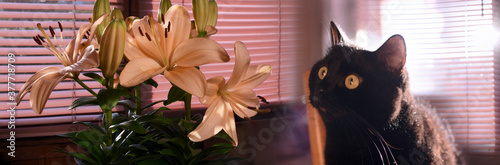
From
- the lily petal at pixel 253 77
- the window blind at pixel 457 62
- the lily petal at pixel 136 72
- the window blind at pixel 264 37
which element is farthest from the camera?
the window blind at pixel 264 37

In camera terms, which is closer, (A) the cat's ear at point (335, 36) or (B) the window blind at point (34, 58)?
(A) the cat's ear at point (335, 36)

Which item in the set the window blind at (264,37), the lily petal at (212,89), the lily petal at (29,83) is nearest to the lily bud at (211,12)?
the lily petal at (212,89)

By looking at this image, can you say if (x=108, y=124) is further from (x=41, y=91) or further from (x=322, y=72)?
(x=322, y=72)

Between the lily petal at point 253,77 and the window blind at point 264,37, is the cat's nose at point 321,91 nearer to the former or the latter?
the window blind at point 264,37

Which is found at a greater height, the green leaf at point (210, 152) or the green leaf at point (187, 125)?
the green leaf at point (187, 125)

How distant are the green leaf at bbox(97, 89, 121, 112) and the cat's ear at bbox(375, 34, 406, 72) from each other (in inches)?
33.8

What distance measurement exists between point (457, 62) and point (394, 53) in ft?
0.54

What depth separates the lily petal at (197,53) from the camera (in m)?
0.51

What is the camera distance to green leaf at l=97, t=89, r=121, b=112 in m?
0.52

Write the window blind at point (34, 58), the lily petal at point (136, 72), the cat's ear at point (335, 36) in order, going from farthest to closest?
the window blind at point (34, 58)
the cat's ear at point (335, 36)
the lily petal at point (136, 72)

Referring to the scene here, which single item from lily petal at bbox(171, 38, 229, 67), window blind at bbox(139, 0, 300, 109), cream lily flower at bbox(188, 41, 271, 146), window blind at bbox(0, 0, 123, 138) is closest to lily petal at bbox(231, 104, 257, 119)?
cream lily flower at bbox(188, 41, 271, 146)

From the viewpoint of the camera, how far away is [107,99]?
0.52 meters

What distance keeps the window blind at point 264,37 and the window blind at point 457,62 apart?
1.44ft

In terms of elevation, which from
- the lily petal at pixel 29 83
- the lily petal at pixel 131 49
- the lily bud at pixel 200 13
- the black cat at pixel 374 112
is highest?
the lily bud at pixel 200 13
